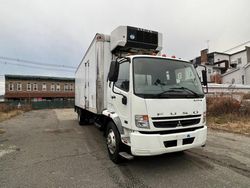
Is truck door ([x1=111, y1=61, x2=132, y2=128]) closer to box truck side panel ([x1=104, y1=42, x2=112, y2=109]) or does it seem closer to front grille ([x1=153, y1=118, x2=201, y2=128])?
front grille ([x1=153, y1=118, x2=201, y2=128])

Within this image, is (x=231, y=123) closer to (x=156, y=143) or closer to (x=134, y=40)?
(x=134, y=40)

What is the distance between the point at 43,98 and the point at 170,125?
1738 inches

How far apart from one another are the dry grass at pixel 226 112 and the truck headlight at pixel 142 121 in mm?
6820

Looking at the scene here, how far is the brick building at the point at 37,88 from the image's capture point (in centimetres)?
4056

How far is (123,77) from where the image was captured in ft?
13.9

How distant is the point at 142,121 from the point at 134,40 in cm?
243

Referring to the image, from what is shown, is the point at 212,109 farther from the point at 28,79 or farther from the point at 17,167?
the point at 28,79

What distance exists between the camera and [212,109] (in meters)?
11.5

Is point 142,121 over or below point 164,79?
below

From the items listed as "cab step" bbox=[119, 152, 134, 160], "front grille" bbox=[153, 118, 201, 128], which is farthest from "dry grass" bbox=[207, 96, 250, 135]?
"cab step" bbox=[119, 152, 134, 160]

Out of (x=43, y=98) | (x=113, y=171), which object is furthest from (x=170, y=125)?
(x=43, y=98)

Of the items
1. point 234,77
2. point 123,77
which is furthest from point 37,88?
point 123,77

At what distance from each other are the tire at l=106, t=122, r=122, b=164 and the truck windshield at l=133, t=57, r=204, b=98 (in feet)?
4.01

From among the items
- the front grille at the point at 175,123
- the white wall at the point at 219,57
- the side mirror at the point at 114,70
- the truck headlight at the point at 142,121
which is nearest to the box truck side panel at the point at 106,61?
the side mirror at the point at 114,70
